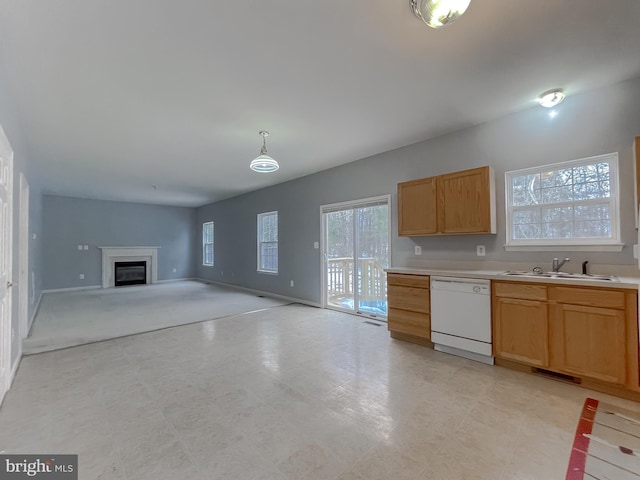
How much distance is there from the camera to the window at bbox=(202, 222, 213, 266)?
31.1ft

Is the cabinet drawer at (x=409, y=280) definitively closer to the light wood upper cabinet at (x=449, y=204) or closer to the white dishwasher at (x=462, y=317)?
the white dishwasher at (x=462, y=317)

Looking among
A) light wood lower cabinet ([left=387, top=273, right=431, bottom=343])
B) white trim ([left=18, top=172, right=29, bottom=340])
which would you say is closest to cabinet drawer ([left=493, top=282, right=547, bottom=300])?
light wood lower cabinet ([left=387, top=273, right=431, bottom=343])

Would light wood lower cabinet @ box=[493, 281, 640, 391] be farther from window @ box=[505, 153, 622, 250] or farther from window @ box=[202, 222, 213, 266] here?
window @ box=[202, 222, 213, 266]

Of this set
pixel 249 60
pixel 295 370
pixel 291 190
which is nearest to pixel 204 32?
pixel 249 60

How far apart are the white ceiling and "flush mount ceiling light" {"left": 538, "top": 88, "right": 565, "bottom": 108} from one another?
0.24 feet

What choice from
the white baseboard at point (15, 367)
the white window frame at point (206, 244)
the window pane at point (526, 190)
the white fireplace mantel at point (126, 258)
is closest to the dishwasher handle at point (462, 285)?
the window pane at point (526, 190)

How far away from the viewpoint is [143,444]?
1.74 meters

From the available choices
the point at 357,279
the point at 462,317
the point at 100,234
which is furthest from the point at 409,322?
the point at 100,234

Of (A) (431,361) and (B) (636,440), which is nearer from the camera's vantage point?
(B) (636,440)

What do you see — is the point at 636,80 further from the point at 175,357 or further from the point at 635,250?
the point at 175,357

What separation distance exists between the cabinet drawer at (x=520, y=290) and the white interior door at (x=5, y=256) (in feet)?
14.2

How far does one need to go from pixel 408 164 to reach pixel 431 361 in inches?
104

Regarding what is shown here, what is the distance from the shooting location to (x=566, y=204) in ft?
Answer: 9.50

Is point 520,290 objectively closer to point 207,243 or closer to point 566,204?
point 566,204
